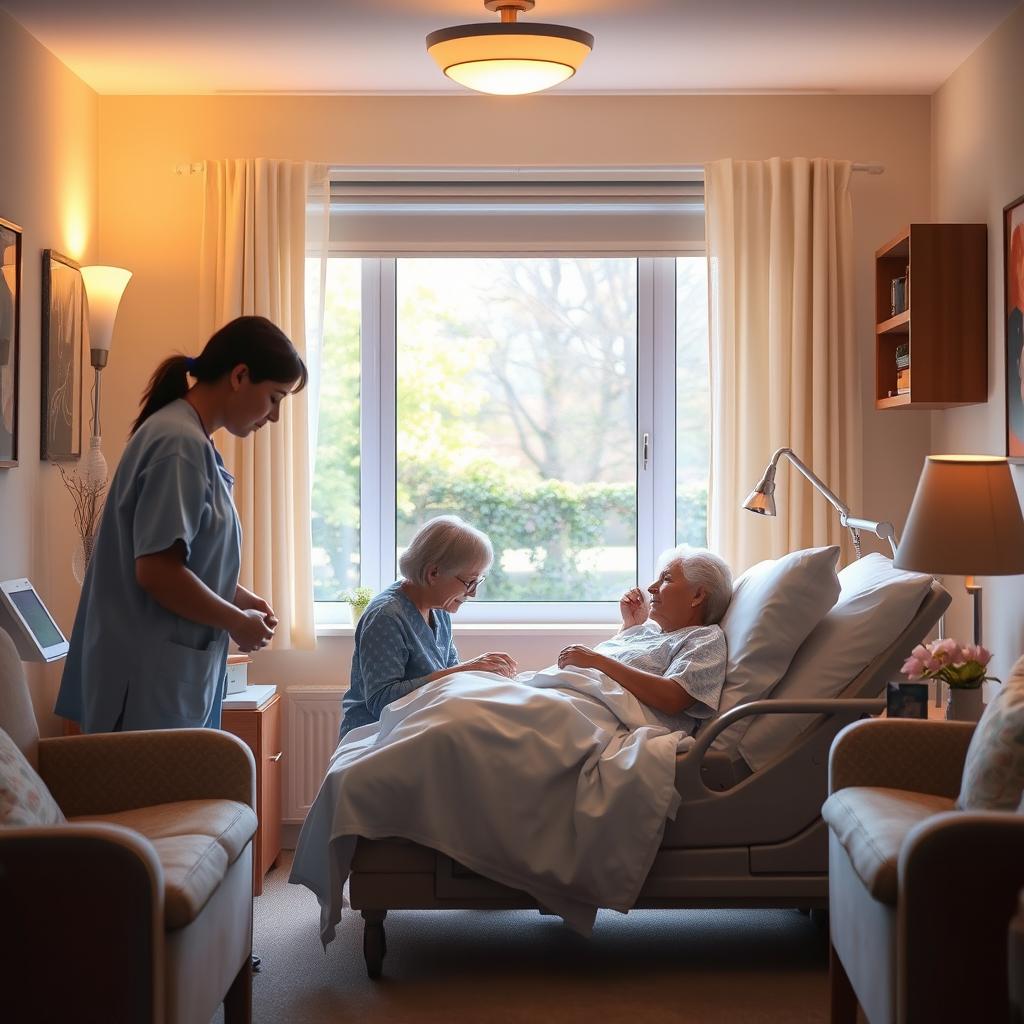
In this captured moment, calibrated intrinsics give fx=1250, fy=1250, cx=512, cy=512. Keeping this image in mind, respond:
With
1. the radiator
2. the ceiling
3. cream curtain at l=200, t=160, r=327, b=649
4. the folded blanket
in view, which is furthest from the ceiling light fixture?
the radiator

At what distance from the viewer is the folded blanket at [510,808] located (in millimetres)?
2900

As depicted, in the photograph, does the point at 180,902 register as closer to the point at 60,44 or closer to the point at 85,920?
the point at 85,920

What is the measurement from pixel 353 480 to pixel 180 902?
2.59 meters

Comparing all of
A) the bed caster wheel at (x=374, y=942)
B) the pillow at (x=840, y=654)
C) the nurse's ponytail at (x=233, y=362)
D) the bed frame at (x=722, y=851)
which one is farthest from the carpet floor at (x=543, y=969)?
the nurse's ponytail at (x=233, y=362)

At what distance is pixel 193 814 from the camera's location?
251 centimetres

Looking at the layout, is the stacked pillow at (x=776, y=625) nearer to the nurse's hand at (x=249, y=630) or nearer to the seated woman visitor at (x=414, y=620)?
the seated woman visitor at (x=414, y=620)

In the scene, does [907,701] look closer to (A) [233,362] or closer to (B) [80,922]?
(A) [233,362]

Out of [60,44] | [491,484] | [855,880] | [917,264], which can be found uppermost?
[60,44]

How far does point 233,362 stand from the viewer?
8.99ft

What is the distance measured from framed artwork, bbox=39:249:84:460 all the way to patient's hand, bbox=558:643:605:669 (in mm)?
1773

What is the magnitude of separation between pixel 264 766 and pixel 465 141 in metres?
2.22

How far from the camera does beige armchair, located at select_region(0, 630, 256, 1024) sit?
193 cm

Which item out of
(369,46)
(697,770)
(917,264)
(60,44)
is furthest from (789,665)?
(60,44)

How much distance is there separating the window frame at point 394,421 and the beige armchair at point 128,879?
1.83 metres
